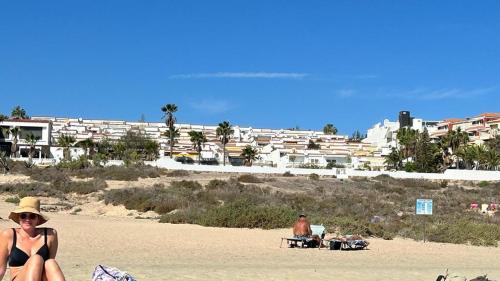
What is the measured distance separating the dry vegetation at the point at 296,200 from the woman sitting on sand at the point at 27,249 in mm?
17551

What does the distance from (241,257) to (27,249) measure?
10.1m

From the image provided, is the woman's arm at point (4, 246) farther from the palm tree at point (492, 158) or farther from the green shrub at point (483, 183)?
the palm tree at point (492, 158)

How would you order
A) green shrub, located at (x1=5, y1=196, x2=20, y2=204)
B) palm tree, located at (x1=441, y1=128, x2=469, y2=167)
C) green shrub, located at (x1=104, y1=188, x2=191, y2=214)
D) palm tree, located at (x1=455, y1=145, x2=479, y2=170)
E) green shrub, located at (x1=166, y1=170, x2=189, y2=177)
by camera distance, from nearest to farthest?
green shrub, located at (x1=104, y1=188, x2=191, y2=214) → green shrub, located at (x1=5, y1=196, x2=20, y2=204) → green shrub, located at (x1=166, y1=170, x2=189, y2=177) → palm tree, located at (x1=455, y1=145, x2=479, y2=170) → palm tree, located at (x1=441, y1=128, x2=469, y2=167)

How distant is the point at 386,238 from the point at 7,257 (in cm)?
1840

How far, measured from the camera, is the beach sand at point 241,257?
486 inches

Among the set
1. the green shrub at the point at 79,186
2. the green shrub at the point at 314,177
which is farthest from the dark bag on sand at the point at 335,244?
the green shrub at the point at 314,177

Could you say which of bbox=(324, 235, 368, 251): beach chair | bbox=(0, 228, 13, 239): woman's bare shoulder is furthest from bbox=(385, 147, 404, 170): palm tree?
bbox=(0, 228, 13, 239): woman's bare shoulder

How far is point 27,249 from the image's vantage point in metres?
5.78

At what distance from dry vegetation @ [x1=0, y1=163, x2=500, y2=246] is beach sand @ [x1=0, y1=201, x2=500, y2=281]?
171cm

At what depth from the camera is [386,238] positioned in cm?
2259

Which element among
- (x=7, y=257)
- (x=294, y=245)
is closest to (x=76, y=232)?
(x=294, y=245)

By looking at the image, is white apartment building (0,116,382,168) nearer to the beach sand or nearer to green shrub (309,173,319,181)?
green shrub (309,173,319,181)

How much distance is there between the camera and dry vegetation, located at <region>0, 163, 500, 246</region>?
78.0 ft

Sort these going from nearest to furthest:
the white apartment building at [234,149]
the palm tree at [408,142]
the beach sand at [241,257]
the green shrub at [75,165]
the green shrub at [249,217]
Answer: the beach sand at [241,257], the green shrub at [249,217], the green shrub at [75,165], the white apartment building at [234,149], the palm tree at [408,142]
